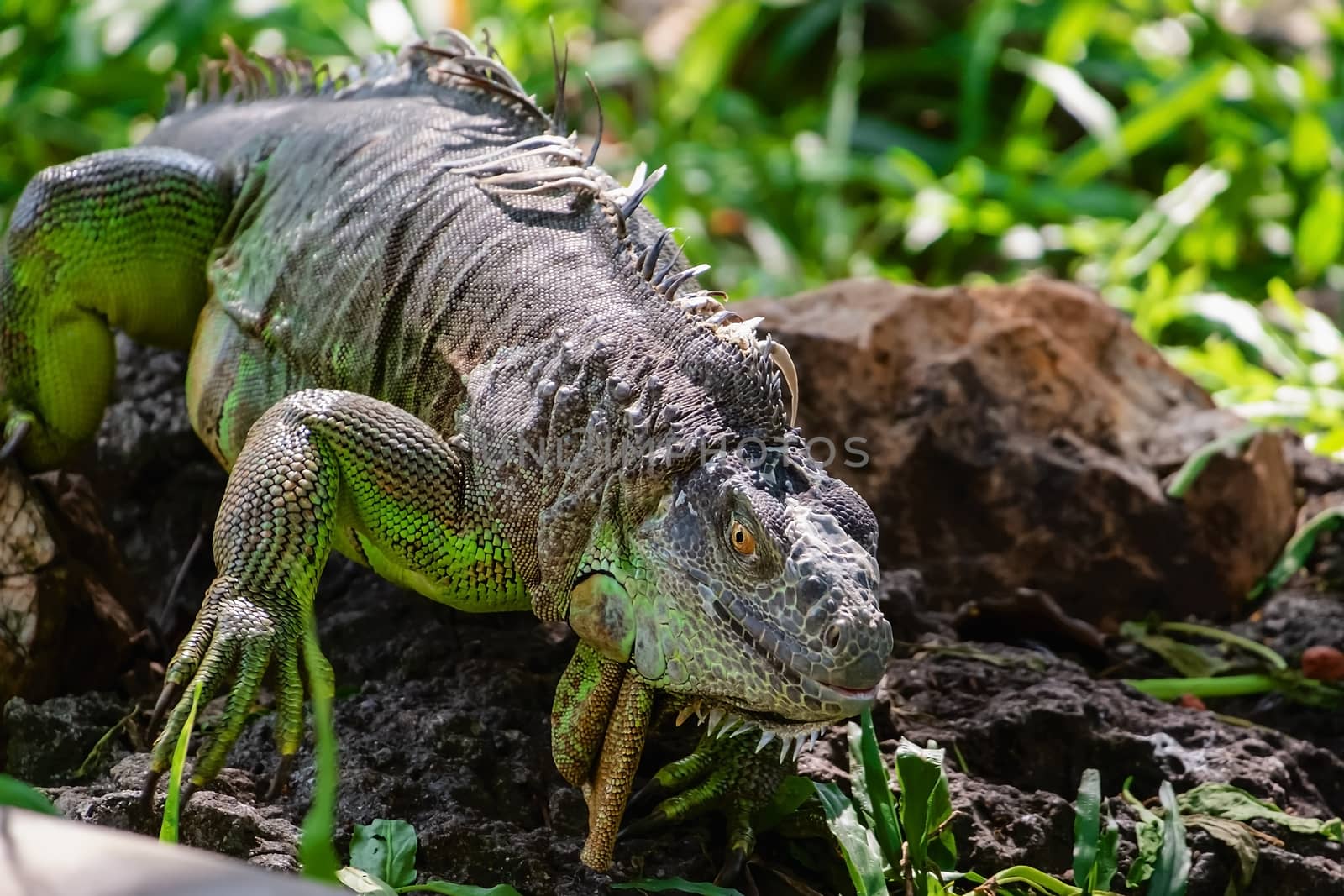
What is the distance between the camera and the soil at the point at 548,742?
3.25 metres

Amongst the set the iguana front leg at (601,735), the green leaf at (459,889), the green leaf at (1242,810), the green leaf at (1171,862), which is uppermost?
the iguana front leg at (601,735)

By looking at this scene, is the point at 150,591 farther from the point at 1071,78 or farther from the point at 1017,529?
the point at 1071,78

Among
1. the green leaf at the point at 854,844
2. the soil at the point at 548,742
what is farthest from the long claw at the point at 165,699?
the green leaf at the point at 854,844

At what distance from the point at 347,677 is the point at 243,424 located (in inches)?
31.7

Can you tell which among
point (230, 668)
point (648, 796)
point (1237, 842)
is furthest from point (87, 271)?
point (1237, 842)

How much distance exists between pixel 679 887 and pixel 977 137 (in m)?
6.93

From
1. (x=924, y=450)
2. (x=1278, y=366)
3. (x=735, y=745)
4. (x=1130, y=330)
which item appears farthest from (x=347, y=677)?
(x=1278, y=366)

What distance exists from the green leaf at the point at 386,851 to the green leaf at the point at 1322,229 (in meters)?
6.65

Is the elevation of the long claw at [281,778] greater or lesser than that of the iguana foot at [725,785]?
greater

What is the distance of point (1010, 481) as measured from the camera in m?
4.97

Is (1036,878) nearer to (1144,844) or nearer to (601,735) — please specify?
(1144,844)

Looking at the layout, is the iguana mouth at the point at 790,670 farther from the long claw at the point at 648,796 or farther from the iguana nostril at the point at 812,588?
the long claw at the point at 648,796

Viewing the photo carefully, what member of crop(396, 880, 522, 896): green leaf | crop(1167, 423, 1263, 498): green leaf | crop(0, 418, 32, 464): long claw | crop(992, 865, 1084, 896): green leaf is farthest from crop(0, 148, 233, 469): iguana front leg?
crop(1167, 423, 1263, 498): green leaf

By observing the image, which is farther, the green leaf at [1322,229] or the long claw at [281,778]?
the green leaf at [1322,229]
